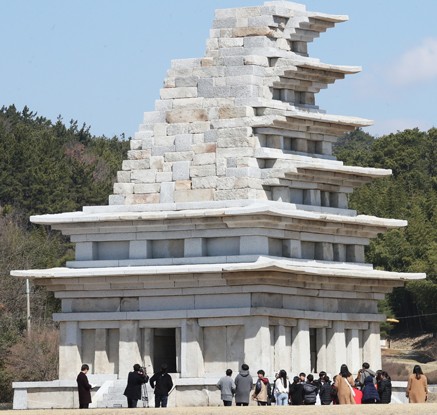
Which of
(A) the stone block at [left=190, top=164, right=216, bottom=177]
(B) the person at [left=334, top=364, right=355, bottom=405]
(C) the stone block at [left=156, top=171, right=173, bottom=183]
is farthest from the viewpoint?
(C) the stone block at [left=156, top=171, right=173, bottom=183]

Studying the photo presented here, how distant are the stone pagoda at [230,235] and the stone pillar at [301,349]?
4 cm

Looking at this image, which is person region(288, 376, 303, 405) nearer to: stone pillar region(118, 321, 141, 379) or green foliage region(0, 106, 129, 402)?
stone pillar region(118, 321, 141, 379)

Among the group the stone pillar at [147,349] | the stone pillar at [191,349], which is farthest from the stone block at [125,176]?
the stone pillar at [191,349]

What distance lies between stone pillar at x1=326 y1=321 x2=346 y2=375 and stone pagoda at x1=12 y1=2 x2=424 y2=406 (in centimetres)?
Result: 5

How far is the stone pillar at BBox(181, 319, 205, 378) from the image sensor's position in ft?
172

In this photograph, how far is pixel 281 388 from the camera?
158ft

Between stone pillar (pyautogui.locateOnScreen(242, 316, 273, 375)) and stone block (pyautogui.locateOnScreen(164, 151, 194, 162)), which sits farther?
stone block (pyautogui.locateOnScreen(164, 151, 194, 162))

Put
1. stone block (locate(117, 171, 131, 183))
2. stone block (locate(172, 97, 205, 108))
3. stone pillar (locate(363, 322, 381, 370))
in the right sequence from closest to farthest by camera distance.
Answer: stone block (locate(172, 97, 205, 108))
stone block (locate(117, 171, 131, 183))
stone pillar (locate(363, 322, 381, 370))

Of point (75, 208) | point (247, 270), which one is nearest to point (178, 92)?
point (247, 270)

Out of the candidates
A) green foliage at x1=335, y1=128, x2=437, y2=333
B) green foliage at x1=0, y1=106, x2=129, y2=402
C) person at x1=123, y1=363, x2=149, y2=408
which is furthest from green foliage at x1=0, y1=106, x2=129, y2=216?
person at x1=123, y1=363, x2=149, y2=408

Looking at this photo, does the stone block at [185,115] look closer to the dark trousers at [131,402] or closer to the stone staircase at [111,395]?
the stone staircase at [111,395]

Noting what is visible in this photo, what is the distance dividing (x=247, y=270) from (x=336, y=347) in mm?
5138

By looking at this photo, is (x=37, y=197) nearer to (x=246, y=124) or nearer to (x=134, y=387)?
(x=246, y=124)

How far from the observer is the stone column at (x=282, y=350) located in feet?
172
